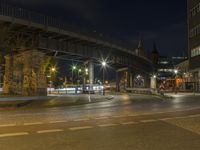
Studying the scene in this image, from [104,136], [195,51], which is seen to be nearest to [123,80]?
[195,51]

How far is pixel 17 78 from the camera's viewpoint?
4322 cm

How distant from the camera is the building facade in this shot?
231 feet

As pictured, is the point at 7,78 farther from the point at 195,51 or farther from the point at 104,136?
the point at 195,51

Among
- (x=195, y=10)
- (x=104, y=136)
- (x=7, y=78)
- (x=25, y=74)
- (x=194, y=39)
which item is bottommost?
(x=104, y=136)

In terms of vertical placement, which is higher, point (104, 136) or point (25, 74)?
point (25, 74)

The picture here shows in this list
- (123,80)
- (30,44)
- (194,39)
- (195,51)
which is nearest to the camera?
(30,44)

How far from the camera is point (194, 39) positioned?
238 feet

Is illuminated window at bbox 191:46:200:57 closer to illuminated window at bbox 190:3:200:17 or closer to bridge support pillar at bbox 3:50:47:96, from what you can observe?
illuminated window at bbox 190:3:200:17

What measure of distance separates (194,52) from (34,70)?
41654 mm

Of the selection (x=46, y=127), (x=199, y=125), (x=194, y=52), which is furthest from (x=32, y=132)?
(x=194, y=52)

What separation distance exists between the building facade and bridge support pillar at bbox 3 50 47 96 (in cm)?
3860

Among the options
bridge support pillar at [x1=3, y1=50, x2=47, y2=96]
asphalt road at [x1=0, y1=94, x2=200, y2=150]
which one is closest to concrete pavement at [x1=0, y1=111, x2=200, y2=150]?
asphalt road at [x1=0, y1=94, x2=200, y2=150]

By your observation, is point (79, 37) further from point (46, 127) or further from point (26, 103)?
point (46, 127)

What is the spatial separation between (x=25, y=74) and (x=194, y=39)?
4222cm
